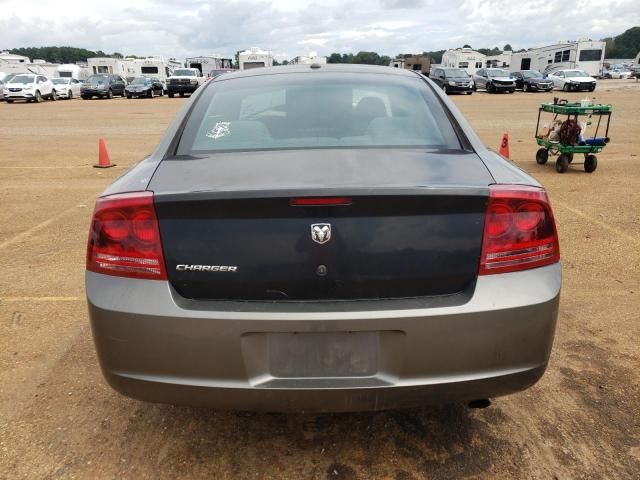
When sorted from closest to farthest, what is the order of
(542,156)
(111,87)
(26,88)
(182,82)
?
(542,156), (26,88), (182,82), (111,87)

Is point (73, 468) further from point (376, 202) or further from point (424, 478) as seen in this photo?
point (376, 202)

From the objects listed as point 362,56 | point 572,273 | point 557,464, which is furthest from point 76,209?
point 362,56

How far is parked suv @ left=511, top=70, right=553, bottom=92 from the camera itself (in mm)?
36750

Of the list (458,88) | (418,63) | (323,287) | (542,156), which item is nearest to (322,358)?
(323,287)

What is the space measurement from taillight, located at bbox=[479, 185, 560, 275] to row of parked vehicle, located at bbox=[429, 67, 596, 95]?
104ft

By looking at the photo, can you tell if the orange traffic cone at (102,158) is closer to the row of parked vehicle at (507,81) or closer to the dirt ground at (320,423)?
the dirt ground at (320,423)

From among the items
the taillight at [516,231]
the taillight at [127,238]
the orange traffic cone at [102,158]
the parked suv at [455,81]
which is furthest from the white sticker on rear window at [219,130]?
the parked suv at [455,81]

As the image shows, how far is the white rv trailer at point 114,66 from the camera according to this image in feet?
170

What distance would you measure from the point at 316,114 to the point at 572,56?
161ft

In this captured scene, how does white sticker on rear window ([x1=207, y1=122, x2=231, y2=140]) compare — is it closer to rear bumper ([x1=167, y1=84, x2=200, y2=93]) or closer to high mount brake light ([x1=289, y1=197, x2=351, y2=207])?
high mount brake light ([x1=289, y1=197, x2=351, y2=207])

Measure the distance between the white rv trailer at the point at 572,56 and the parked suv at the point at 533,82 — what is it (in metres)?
5.88

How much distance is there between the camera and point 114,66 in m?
54.1

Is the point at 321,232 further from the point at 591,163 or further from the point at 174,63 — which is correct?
the point at 174,63

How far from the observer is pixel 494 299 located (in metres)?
1.90
